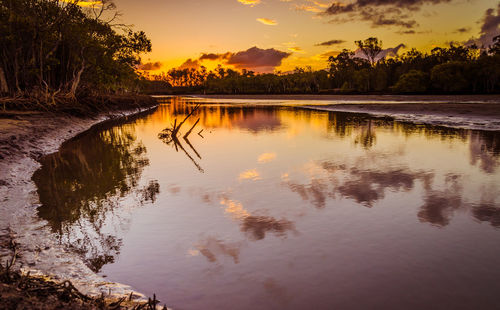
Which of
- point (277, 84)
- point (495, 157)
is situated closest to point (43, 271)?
point (495, 157)

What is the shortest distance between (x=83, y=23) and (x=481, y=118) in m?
37.0

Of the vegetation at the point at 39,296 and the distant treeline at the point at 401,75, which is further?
the distant treeline at the point at 401,75

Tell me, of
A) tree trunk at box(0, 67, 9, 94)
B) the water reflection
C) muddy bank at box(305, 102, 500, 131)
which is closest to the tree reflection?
the water reflection

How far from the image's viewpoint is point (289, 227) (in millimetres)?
6312

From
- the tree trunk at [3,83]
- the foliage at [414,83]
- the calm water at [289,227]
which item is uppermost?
the foliage at [414,83]

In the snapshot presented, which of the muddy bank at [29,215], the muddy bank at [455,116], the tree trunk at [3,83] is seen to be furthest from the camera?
the muddy bank at [455,116]

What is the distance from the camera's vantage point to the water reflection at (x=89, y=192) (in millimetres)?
5602

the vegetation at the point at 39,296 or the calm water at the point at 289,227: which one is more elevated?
the vegetation at the point at 39,296

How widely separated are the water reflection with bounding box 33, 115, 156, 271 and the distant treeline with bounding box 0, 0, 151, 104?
10.5 m

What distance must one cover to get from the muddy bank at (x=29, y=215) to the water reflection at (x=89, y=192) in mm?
238

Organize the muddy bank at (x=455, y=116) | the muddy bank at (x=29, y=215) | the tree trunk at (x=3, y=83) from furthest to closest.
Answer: the muddy bank at (x=455, y=116), the tree trunk at (x=3, y=83), the muddy bank at (x=29, y=215)

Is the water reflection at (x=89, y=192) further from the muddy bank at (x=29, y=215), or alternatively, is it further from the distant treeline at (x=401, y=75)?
the distant treeline at (x=401, y=75)

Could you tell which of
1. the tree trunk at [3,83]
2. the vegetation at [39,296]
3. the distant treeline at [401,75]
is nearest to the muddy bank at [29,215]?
the vegetation at [39,296]

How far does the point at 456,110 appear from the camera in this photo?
3244 cm
